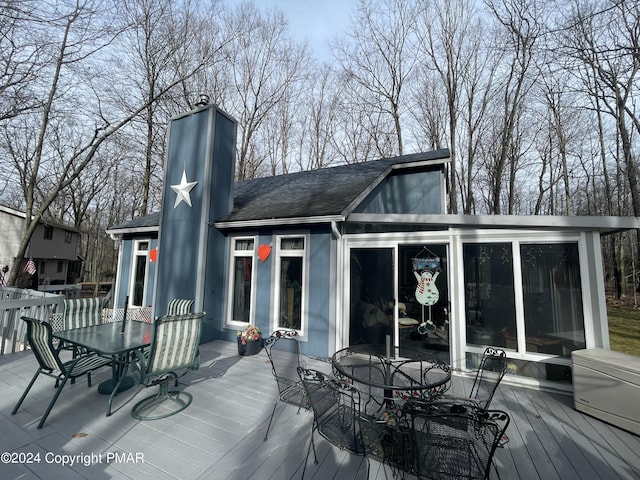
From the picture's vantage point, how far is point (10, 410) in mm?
3166

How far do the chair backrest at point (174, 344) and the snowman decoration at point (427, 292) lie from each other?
3.51m

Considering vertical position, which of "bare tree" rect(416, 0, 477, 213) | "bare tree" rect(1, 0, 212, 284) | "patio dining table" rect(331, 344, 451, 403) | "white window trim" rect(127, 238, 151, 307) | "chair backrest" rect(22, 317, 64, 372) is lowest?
"patio dining table" rect(331, 344, 451, 403)

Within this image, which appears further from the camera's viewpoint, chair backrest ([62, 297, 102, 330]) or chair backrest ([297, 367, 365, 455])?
chair backrest ([62, 297, 102, 330])

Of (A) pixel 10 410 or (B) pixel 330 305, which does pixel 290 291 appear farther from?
(A) pixel 10 410

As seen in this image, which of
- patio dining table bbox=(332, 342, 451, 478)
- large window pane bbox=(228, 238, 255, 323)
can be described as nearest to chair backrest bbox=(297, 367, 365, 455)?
patio dining table bbox=(332, 342, 451, 478)

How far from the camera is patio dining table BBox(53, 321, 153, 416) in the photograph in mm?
3121

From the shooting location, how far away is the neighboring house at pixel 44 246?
717 inches

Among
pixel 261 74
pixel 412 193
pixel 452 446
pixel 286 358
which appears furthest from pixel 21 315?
pixel 261 74

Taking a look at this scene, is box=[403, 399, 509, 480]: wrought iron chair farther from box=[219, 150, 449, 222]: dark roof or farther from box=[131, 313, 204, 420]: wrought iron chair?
box=[219, 150, 449, 222]: dark roof

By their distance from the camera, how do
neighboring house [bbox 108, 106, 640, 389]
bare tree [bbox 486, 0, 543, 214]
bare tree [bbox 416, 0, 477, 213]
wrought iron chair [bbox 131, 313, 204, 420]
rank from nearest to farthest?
wrought iron chair [bbox 131, 313, 204, 420], neighboring house [bbox 108, 106, 640, 389], bare tree [bbox 486, 0, 543, 214], bare tree [bbox 416, 0, 477, 213]

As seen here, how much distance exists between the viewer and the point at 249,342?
5371 millimetres

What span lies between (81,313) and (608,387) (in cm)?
711

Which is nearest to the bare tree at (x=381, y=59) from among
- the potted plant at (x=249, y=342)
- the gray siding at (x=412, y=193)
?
the gray siding at (x=412, y=193)

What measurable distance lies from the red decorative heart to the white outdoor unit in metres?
5.13
